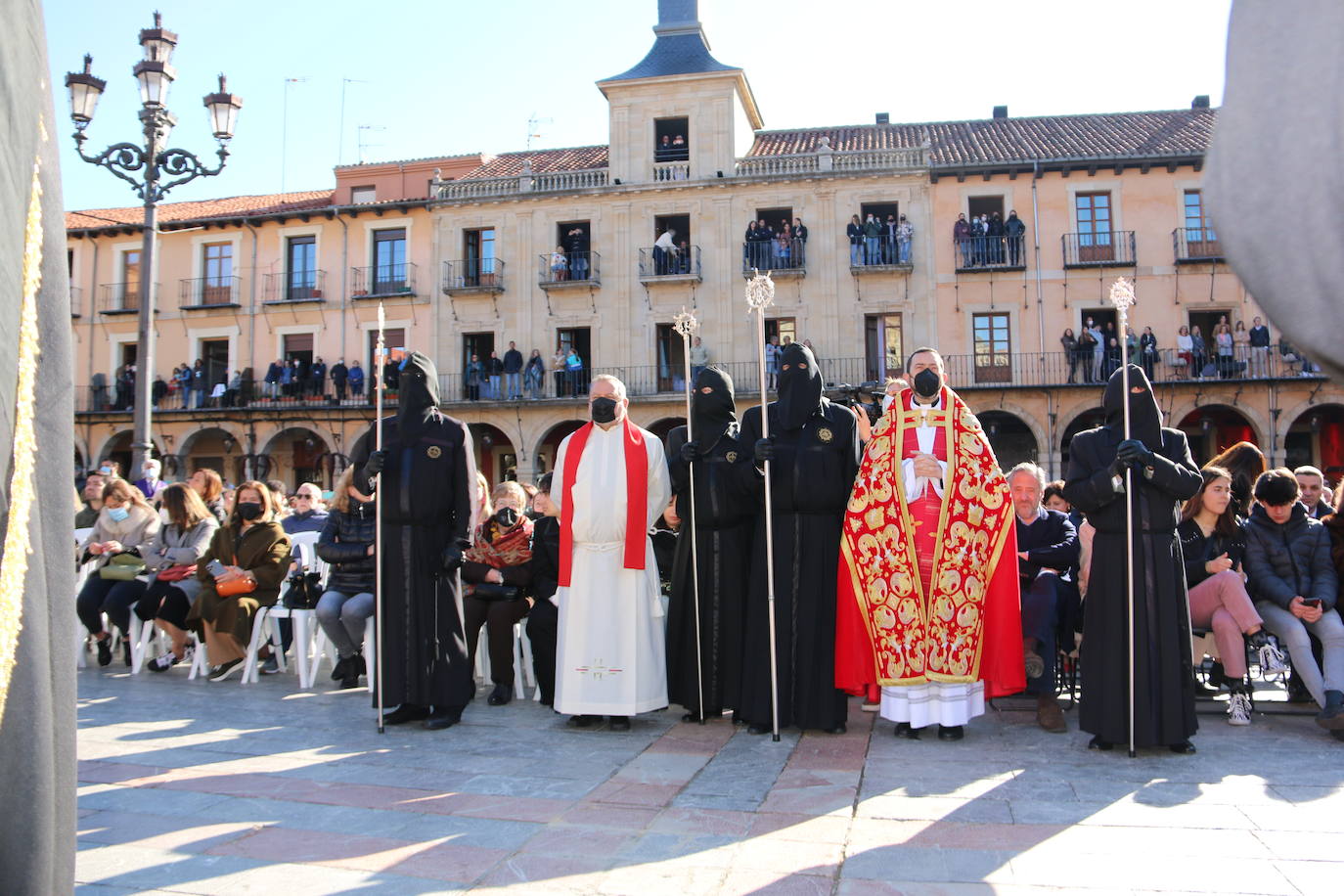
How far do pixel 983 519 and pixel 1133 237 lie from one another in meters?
22.2

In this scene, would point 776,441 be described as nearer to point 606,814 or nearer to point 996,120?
point 606,814

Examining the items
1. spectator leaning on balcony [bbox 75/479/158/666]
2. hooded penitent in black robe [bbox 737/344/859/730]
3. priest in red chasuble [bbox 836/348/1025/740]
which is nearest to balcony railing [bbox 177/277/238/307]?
spectator leaning on balcony [bbox 75/479/158/666]

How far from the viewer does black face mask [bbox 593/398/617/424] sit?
595cm

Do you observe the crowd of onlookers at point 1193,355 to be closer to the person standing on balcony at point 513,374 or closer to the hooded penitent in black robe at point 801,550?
the person standing on balcony at point 513,374

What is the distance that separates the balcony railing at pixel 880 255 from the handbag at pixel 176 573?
19641 mm

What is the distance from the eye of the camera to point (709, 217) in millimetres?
26359

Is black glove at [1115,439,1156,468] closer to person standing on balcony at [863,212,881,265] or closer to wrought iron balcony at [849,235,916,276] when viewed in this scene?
wrought iron balcony at [849,235,916,276]

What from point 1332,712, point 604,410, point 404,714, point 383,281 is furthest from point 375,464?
point 383,281

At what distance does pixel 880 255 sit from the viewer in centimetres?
2523

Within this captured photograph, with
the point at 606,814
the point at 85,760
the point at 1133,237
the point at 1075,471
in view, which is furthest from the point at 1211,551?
the point at 1133,237

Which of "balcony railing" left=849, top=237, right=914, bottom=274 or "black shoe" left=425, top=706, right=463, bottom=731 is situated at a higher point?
"balcony railing" left=849, top=237, right=914, bottom=274

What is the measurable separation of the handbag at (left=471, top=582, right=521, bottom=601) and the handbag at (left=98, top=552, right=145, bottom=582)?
10.2ft

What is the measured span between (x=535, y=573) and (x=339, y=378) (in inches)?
866

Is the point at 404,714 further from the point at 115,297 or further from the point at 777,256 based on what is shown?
the point at 115,297
